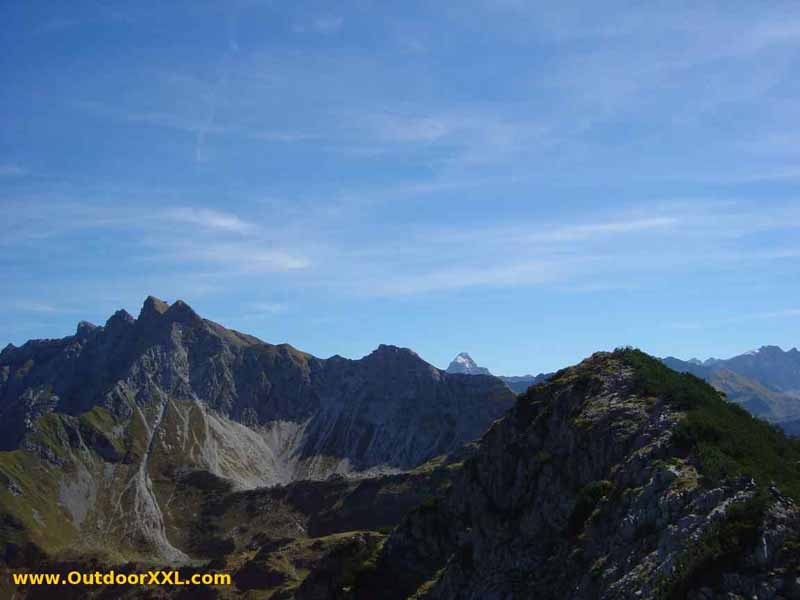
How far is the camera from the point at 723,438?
189ft

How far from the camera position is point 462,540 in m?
80.3

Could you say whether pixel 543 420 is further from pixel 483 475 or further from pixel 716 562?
pixel 716 562

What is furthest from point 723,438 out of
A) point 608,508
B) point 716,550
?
point 716,550

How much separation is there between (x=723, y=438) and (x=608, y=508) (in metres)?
10.1

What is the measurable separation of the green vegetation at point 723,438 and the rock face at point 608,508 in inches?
7.0

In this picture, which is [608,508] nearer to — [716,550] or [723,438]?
[723,438]

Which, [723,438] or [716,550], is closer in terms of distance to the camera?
[716,550]

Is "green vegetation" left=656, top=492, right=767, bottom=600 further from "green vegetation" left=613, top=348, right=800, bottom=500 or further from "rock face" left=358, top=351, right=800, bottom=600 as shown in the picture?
"green vegetation" left=613, top=348, right=800, bottom=500

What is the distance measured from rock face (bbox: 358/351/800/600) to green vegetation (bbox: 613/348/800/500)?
18 cm

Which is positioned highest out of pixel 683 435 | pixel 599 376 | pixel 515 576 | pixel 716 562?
pixel 599 376

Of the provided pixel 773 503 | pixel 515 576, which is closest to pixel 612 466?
pixel 515 576

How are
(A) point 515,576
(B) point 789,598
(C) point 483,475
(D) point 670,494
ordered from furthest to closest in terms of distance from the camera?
(C) point 483,475 < (A) point 515,576 < (D) point 670,494 < (B) point 789,598

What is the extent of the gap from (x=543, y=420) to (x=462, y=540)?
604 inches

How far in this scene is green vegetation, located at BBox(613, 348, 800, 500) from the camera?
51.0 metres
